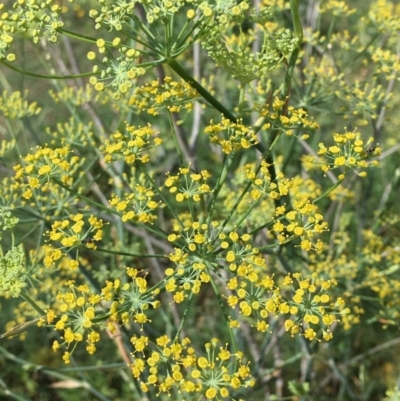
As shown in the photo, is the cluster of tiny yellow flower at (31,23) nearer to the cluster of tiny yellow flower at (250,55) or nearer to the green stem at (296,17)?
the cluster of tiny yellow flower at (250,55)

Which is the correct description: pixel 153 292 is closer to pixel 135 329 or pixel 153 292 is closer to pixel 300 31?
pixel 300 31

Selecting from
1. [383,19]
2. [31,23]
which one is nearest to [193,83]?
[31,23]

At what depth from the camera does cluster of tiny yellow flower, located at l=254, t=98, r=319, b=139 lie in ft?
6.56

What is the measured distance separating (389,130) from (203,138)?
2.05 metres

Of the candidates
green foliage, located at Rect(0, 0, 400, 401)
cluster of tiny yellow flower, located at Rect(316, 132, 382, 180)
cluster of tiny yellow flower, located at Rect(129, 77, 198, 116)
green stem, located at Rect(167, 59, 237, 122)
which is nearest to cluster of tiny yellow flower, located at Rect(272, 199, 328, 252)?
green foliage, located at Rect(0, 0, 400, 401)

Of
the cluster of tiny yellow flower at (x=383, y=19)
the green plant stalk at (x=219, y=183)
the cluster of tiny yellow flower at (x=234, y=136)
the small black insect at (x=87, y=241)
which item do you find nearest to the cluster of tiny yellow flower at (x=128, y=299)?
the small black insect at (x=87, y=241)

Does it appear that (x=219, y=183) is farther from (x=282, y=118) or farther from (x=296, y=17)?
(x=296, y=17)

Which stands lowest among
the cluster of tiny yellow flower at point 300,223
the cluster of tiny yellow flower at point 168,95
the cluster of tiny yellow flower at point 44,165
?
the cluster of tiny yellow flower at point 300,223

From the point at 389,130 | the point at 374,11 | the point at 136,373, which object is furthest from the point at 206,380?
the point at 389,130

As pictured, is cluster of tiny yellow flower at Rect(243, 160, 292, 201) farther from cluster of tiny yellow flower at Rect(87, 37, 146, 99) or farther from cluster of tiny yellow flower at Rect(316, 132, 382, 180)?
cluster of tiny yellow flower at Rect(87, 37, 146, 99)

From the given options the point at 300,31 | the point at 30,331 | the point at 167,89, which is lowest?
the point at 30,331

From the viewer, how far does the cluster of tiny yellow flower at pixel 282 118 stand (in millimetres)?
1999

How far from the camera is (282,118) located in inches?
78.9

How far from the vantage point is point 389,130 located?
200 inches
